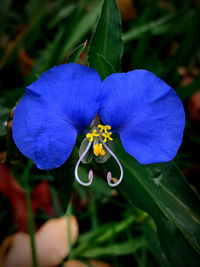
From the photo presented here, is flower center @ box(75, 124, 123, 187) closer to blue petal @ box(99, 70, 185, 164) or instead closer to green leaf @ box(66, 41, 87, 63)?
blue petal @ box(99, 70, 185, 164)

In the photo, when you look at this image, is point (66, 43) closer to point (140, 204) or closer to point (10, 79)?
point (10, 79)

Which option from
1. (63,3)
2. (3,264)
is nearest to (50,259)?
(3,264)

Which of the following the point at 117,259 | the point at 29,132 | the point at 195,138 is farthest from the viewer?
the point at 195,138

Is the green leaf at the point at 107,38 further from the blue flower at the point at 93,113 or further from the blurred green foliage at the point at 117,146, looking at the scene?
the blue flower at the point at 93,113

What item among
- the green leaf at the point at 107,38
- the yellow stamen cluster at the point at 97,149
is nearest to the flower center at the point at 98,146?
the yellow stamen cluster at the point at 97,149

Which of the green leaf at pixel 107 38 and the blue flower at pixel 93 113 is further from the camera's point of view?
the green leaf at pixel 107 38
